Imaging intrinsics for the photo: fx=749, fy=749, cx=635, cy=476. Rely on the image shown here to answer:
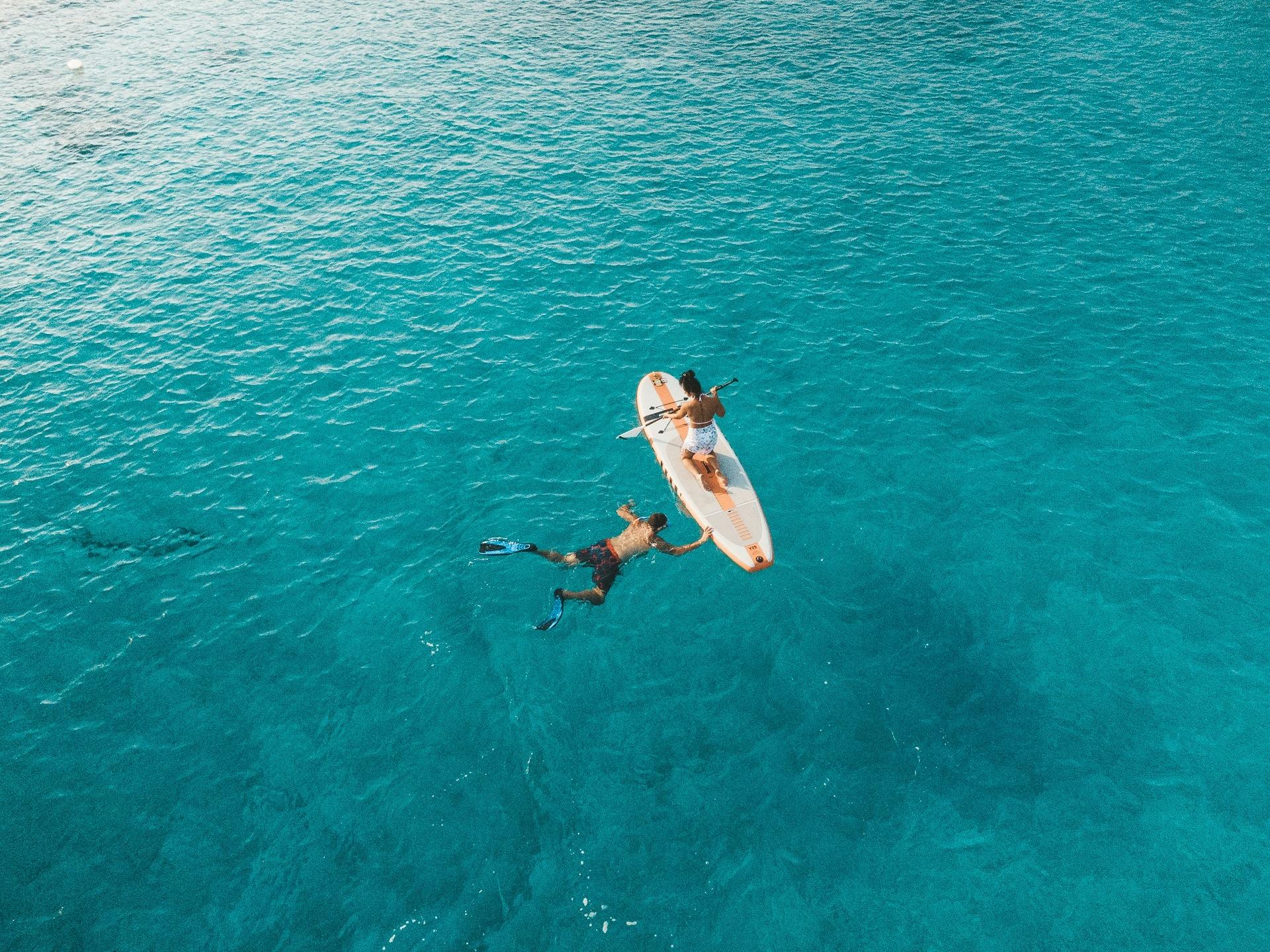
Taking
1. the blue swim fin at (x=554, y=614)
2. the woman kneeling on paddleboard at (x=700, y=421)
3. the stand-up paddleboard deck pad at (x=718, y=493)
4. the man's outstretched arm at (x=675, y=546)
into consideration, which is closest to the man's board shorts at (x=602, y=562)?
the blue swim fin at (x=554, y=614)

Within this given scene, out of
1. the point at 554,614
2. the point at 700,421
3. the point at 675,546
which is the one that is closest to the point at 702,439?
the point at 700,421

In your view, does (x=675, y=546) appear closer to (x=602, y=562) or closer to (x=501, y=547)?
(x=602, y=562)

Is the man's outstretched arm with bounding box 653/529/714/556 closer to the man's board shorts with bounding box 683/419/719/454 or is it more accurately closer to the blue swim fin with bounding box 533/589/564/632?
the man's board shorts with bounding box 683/419/719/454

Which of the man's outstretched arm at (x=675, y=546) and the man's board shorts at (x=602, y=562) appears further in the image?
the man's outstretched arm at (x=675, y=546)

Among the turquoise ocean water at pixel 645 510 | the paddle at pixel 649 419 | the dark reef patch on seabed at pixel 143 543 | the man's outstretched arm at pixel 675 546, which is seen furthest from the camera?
the paddle at pixel 649 419

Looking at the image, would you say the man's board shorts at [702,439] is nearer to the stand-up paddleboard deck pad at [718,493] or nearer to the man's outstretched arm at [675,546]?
the stand-up paddleboard deck pad at [718,493]

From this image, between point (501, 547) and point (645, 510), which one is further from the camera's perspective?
point (645, 510)

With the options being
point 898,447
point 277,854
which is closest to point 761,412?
point 898,447

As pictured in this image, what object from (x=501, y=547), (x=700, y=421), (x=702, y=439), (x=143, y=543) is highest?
(x=700, y=421)

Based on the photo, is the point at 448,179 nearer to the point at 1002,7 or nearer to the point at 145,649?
the point at 145,649
